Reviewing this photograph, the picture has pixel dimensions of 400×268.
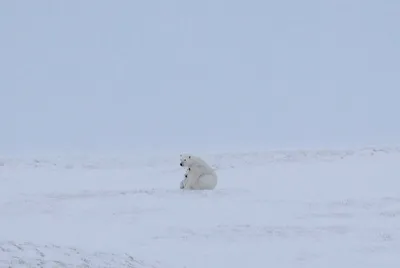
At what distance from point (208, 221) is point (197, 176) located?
5.14m

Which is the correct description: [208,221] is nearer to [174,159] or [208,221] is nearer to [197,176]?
[197,176]

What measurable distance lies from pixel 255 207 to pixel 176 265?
6.36 m

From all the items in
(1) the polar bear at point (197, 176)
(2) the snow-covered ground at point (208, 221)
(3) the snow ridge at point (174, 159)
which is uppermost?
(3) the snow ridge at point (174, 159)

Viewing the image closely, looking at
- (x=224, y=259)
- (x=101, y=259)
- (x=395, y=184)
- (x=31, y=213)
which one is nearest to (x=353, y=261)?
(x=224, y=259)

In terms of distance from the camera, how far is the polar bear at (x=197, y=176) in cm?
2072

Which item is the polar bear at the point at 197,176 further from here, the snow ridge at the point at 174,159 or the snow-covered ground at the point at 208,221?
the snow ridge at the point at 174,159

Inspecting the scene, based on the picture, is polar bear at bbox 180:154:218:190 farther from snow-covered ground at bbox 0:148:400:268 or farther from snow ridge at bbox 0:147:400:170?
snow ridge at bbox 0:147:400:170

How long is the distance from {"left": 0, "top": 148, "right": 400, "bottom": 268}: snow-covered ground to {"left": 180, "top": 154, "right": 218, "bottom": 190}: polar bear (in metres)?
0.41

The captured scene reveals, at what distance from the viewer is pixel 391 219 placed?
53.8 ft

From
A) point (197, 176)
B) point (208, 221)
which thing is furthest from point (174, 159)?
point (208, 221)

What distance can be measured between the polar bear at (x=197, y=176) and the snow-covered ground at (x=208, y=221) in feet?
1.33

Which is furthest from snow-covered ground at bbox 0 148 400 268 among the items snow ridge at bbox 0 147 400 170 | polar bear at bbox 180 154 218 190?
snow ridge at bbox 0 147 400 170

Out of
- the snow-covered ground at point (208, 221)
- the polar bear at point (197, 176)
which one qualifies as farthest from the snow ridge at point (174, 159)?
the polar bear at point (197, 176)

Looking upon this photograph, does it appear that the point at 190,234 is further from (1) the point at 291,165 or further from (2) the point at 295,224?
(1) the point at 291,165
